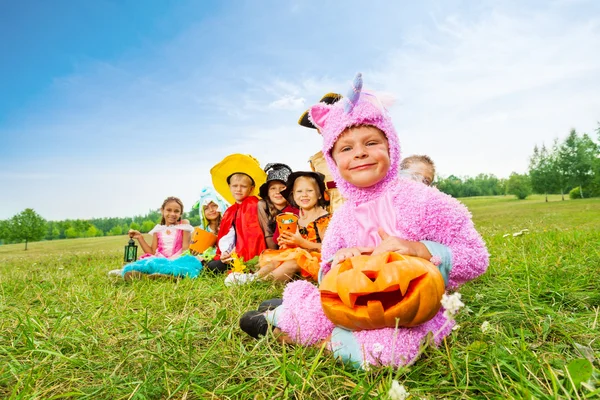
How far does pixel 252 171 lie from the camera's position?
620 centimetres

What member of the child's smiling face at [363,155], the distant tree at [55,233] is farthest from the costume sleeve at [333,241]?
the distant tree at [55,233]

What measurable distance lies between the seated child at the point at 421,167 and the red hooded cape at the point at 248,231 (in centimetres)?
224

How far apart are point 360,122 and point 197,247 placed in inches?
196

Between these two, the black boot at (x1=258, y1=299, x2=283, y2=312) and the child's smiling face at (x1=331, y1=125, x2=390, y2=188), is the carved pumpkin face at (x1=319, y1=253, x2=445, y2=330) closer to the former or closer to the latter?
the child's smiling face at (x1=331, y1=125, x2=390, y2=188)

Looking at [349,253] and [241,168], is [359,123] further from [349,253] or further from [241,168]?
[241,168]

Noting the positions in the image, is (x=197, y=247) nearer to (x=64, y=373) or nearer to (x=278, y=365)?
(x=64, y=373)

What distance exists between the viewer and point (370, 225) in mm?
2562

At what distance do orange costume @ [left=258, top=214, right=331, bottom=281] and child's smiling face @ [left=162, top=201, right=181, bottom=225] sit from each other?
2722mm

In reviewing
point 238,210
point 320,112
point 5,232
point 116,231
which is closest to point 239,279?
point 238,210

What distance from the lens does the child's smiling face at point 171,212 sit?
7256 millimetres

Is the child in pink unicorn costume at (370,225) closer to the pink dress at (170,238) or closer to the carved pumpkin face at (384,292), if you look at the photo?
the carved pumpkin face at (384,292)

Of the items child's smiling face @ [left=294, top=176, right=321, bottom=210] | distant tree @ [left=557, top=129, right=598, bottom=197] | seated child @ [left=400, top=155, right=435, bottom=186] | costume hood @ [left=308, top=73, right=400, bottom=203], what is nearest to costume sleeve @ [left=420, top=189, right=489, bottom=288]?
costume hood @ [left=308, top=73, right=400, bottom=203]

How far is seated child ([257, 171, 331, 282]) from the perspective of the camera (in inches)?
183

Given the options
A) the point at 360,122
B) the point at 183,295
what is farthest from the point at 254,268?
the point at 360,122
